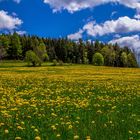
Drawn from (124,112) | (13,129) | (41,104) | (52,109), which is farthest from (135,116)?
(13,129)

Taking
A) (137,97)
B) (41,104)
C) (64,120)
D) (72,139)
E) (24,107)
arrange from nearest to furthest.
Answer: (72,139) → (64,120) → (24,107) → (41,104) → (137,97)

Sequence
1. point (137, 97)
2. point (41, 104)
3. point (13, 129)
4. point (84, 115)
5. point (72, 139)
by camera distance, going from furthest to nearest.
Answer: point (137, 97)
point (41, 104)
point (84, 115)
point (13, 129)
point (72, 139)

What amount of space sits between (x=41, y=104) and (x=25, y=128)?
6.19 m

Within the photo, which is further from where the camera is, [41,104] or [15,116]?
[41,104]

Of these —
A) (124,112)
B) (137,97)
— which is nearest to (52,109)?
(124,112)

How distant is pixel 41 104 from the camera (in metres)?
19.7

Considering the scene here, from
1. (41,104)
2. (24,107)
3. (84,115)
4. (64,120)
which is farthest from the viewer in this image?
(41,104)

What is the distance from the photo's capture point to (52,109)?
1750 centimetres

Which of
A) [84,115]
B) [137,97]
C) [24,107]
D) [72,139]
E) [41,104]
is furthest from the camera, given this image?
[137,97]

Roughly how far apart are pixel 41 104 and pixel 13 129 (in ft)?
20.9

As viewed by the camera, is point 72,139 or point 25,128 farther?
point 25,128

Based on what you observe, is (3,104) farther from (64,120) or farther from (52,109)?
(64,120)

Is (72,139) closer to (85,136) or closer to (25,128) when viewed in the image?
(85,136)

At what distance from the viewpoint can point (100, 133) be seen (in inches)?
530
